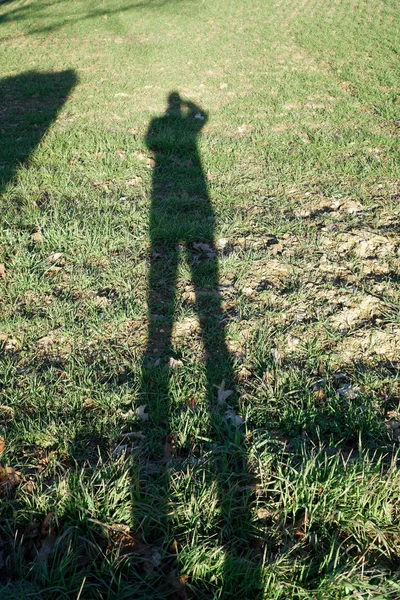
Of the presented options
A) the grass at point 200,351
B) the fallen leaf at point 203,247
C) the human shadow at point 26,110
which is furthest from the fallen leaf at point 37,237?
the fallen leaf at point 203,247

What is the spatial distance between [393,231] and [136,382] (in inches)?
115

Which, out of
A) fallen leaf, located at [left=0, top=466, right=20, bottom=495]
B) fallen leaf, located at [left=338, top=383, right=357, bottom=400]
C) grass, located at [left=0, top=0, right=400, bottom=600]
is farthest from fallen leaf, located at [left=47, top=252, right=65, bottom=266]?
fallen leaf, located at [left=338, top=383, right=357, bottom=400]

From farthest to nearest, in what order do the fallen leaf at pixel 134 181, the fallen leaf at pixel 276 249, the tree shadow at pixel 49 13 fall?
1. the tree shadow at pixel 49 13
2. the fallen leaf at pixel 134 181
3. the fallen leaf at pixel 276 249

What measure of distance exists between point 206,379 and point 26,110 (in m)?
6.94

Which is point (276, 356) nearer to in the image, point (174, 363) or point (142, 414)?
point (174, 363)

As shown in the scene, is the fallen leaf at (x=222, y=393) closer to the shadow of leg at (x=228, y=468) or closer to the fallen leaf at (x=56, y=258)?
the shadow of leg at (x=228, y=468)

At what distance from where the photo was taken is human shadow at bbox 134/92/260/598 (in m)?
2.27

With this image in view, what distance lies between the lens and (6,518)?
2.34m

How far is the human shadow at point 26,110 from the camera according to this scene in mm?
6317

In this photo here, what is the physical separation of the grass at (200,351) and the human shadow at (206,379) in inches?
0.6

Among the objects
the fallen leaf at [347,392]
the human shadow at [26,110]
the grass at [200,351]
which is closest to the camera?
the grass at [200,351]

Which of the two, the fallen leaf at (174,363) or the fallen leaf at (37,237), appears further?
the fallen leaf at (37,237)

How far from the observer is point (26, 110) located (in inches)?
328

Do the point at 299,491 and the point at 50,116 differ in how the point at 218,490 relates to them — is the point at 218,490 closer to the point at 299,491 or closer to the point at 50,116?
the point at 299,491
